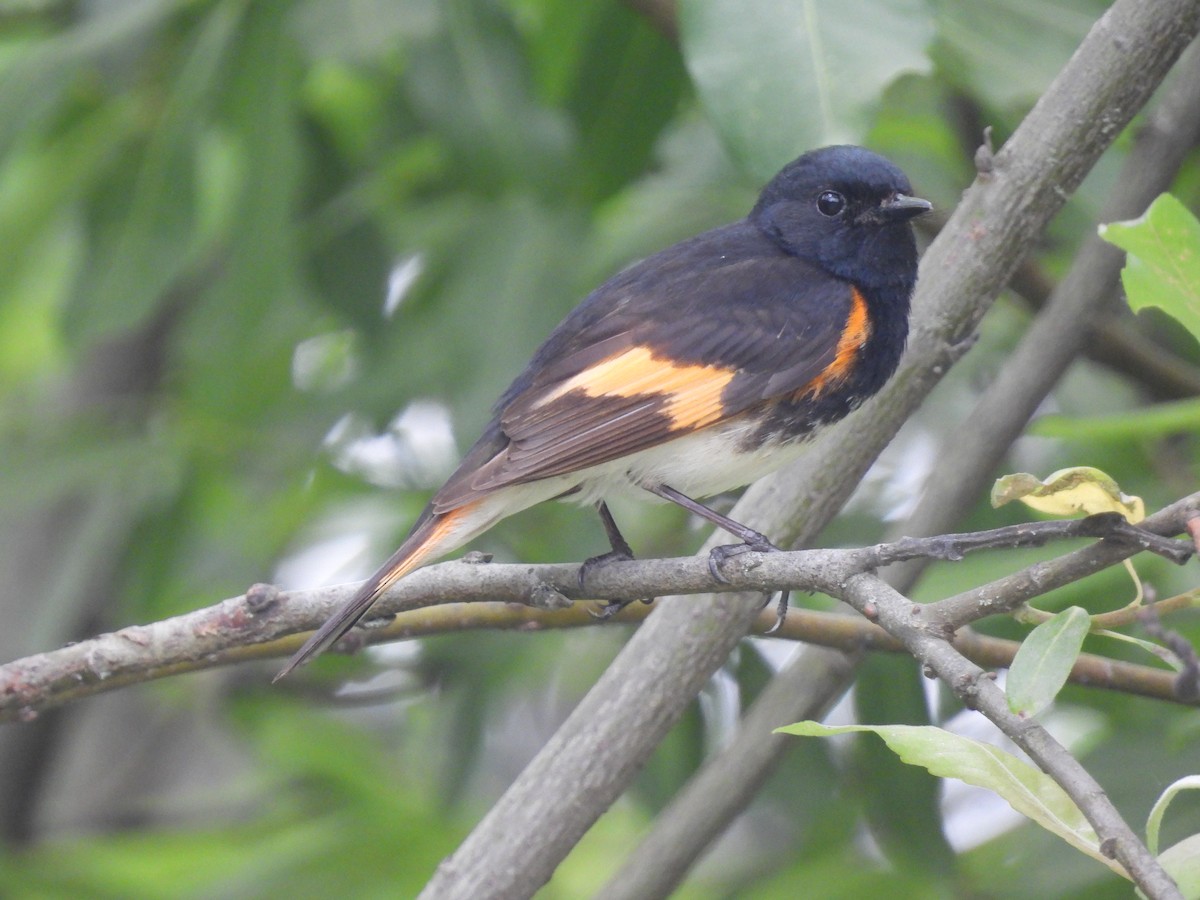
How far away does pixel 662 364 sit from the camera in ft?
8.55

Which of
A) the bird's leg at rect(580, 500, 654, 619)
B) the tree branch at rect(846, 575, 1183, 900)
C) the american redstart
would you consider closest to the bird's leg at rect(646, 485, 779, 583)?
the american redstart

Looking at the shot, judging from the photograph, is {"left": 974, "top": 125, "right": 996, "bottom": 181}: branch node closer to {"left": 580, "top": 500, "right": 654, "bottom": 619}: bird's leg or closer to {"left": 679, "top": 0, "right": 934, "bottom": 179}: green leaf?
{"left": 679, "top": 0, "right": 934, "bottom": 179}: green leaf

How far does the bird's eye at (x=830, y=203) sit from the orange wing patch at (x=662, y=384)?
57 cm

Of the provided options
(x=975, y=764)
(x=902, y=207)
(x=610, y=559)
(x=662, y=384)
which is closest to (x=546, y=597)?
(x=610, y=559)

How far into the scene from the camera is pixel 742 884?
3.16 m

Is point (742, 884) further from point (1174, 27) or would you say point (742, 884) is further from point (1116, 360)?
point (1174, 27)

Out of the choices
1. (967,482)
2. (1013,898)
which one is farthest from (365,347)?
(1013,898)

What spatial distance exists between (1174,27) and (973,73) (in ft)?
2.26

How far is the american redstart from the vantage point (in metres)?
2.46

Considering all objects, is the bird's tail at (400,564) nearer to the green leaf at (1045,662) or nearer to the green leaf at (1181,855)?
the green leaf at (1045,662)

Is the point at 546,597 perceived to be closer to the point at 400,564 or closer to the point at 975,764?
the point at 400,564

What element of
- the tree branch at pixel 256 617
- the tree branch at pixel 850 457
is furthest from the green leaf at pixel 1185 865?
the tree branch at pixel 850 457

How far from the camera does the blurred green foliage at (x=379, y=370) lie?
303 centimetres

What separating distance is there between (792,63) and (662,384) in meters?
0.61
